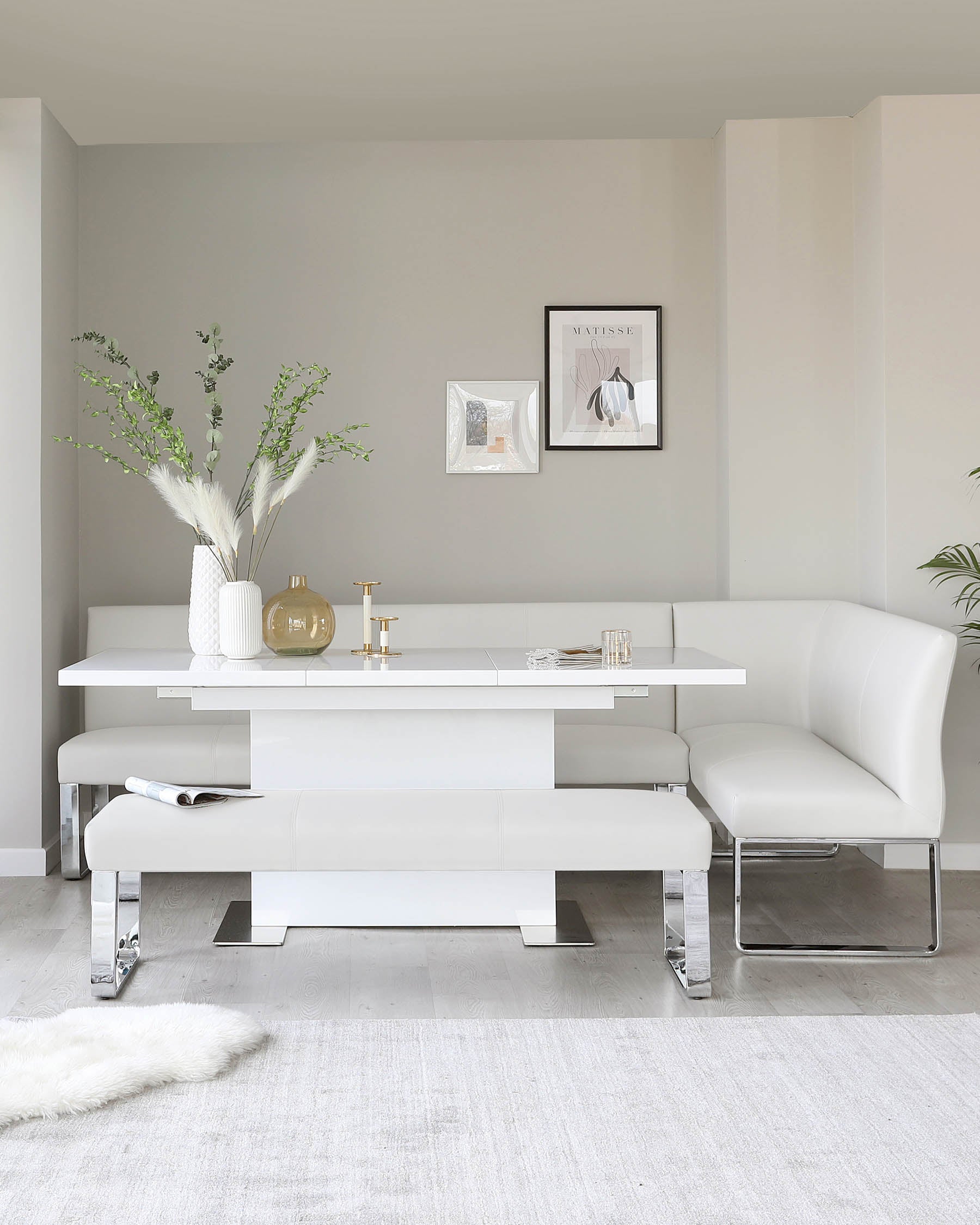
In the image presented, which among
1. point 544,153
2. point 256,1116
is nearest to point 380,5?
point 544,153

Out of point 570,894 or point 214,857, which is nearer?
point 214,857

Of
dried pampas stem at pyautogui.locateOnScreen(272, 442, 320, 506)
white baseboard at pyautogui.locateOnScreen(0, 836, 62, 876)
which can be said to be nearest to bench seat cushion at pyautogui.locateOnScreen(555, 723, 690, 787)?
dried pampas stem at pyautogui.locateOnScreen(272, 442, 320, 506)

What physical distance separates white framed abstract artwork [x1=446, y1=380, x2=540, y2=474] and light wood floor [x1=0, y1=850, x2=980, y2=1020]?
1.70m

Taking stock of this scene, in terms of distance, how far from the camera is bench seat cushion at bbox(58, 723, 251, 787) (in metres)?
3.58

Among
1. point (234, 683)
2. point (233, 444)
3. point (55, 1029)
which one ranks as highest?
point (233, 444)

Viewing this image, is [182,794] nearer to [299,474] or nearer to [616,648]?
[299,474]

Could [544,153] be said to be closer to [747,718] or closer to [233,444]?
[233,444]

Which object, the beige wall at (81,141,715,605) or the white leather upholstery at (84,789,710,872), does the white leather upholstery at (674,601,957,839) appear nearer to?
the white leather upholstery at (84,789,710,872)

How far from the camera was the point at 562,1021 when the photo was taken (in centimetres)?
207

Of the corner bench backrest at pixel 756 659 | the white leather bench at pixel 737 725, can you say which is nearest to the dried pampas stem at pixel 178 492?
the white leather bench at pixel 737 725

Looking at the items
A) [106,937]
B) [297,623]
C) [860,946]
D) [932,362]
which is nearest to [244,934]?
[106,937]

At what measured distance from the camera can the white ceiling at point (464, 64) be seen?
135 inches

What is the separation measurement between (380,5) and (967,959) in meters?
3.20

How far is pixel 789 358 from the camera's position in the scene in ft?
13.7
